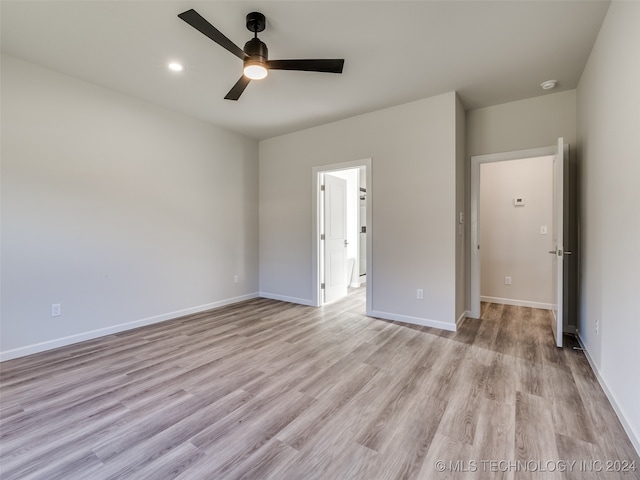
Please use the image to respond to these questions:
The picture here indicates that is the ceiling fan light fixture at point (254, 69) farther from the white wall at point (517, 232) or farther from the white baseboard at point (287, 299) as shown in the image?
the white wall at point (517, 232)

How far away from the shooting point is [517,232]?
4.49 metres

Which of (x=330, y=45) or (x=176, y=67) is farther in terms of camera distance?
(x=176, y=67)

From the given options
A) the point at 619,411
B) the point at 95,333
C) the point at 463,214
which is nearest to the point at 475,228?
the point at 463,214

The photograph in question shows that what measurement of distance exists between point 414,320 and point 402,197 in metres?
1.49

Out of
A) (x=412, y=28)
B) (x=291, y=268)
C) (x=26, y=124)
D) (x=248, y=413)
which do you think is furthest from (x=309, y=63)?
(x=291, y=268)

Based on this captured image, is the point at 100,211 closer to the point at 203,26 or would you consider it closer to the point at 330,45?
the point at 203,26

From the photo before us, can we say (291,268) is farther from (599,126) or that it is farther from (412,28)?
(599,126)

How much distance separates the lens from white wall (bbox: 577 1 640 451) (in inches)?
63.3

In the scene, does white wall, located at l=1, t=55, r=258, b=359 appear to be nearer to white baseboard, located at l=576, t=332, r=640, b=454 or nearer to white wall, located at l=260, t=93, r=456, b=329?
white wall, located at l=260, t=93, r=456, b=329

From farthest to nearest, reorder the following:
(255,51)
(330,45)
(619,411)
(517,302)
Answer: (517,302) → (330,45) → (255,51) → (619,411)

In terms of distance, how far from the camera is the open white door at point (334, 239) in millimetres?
4598

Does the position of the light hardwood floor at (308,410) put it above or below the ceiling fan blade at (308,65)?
below

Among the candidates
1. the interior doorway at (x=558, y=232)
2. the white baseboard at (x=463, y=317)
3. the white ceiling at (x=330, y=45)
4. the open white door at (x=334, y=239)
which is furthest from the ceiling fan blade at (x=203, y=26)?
the white baseboard at (x=463, y=317)

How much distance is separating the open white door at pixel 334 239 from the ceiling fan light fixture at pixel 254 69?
93.8 inches
